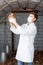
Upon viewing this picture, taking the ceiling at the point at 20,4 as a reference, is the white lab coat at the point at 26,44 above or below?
below

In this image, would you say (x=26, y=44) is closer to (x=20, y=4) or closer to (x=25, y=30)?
(x=25, y=30)

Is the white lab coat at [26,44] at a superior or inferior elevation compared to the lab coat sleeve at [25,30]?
inferior

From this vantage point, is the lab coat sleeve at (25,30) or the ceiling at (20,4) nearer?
the lab coat sleeve at (25,30)

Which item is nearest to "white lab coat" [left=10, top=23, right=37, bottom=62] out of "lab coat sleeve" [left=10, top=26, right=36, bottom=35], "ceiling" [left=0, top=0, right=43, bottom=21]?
"lab coat sleeve" [left=10, top=26, right=36, bottom=35]

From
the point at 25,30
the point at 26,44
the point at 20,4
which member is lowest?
the point at 26,44

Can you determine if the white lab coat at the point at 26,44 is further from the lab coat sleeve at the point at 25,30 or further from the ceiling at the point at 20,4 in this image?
the ceiling at the point at 20,4

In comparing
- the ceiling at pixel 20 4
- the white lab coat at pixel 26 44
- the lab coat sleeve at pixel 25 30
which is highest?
the ceiling at pixel 20 4

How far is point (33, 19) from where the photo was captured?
14.0ft

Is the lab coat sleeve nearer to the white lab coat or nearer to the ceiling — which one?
the white lab coat

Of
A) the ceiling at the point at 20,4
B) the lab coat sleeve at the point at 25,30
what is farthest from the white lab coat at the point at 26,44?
the ceiling at the point at 20,4

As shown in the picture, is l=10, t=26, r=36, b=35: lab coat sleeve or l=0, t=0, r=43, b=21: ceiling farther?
l=0, t=0, r=43, b=21: ceiling

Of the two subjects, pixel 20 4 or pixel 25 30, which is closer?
pixel 25 30

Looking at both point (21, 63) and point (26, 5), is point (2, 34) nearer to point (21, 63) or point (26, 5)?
point (26, 5)

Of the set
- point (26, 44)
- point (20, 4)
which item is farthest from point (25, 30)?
point (20, 4)
